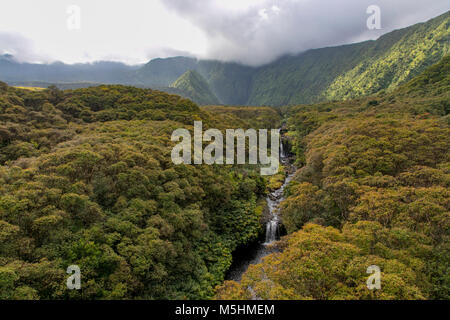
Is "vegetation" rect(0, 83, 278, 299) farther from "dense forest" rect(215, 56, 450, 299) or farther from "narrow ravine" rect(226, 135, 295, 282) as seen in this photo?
"dense forest" rect(215, 56, 450, 299)

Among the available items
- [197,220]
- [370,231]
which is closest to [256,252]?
[197,220]

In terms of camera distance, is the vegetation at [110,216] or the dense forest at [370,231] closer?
the dense forest at [370,231]

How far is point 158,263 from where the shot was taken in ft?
54.9

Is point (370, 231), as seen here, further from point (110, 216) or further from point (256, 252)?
point (110, 216)

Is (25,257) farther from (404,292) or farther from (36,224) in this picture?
(404,292)

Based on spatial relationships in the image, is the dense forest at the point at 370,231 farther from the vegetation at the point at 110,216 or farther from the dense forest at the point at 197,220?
the vegetation at the point at 110,216

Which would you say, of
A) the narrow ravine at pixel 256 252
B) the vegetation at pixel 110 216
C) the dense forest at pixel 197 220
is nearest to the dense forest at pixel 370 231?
the dense forest at pixel 197 220

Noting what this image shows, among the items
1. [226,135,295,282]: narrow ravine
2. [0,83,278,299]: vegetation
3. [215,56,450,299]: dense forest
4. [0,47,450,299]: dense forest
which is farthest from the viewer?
[226,135,295,282]: narrow ravine

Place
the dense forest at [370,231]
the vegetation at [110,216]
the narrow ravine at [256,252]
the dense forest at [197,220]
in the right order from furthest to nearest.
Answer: the narrow ravine at [256,252], the vegetation at [110,216], the dense forest at [197,220], the dense forest at [370,231]

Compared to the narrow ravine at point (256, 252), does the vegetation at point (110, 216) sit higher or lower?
higher

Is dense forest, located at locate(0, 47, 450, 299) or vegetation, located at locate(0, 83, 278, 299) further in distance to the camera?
vegetation, located at locate(0, 83, 278, 299)

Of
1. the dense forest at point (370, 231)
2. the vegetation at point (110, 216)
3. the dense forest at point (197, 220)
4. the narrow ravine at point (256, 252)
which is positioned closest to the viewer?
the dense forest at point (370, 231)

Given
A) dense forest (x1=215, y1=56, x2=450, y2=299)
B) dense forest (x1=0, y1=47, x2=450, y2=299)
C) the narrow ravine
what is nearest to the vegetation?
dense forest (x1=0, y1=47, x2=450, y2=299)
